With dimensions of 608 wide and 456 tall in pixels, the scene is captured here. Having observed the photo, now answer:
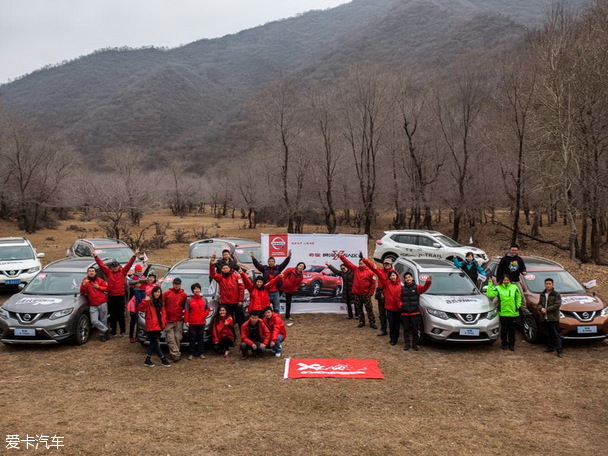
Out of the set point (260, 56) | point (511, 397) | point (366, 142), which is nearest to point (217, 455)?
point (511, 397)

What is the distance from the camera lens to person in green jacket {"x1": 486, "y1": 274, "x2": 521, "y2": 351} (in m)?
9.20

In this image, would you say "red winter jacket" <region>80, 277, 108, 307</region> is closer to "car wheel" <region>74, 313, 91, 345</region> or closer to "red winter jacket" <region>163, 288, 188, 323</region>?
"car wheel" <region>74, 313, 91, 345</region>

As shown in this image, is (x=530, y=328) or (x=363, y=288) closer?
(x=530, y=328)

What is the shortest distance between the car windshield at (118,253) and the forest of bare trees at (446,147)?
13080 mm

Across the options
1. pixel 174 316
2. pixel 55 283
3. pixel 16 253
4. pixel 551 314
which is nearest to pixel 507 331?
pixel 551 314

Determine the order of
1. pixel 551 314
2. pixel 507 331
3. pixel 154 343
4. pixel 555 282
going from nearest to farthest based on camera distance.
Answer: pixel 154 343 → pixel 551 314 → pixel 507 331 → pixel 555 282

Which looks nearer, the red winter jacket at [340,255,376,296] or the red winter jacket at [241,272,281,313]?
the red winter jacket at [241,272,281,313]

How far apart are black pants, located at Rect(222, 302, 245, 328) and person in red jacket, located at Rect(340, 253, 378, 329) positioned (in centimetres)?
289

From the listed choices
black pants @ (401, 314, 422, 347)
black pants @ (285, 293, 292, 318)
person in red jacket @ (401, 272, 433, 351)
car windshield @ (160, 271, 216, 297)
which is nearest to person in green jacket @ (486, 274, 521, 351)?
person in red jacket @ (401, 272, 433, 351)

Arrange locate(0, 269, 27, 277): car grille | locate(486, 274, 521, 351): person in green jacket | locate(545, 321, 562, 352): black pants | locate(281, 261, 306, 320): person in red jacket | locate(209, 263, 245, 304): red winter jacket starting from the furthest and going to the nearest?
locate(0, 269, 27, 277): car grille → locate(281, 261, 306, 320): person in red jacket → locate(209, 263, 245, 304): red winter jacket → locate(486, 274, 521, 351): person in green jacket → locate(545, 321, 562, 352): black pants

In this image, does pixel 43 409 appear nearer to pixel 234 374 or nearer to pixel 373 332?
pixel 234 374

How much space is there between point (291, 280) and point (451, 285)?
3.93 metres

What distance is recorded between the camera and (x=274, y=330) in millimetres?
9008

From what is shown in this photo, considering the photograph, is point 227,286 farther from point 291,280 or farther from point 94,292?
point 94,292
